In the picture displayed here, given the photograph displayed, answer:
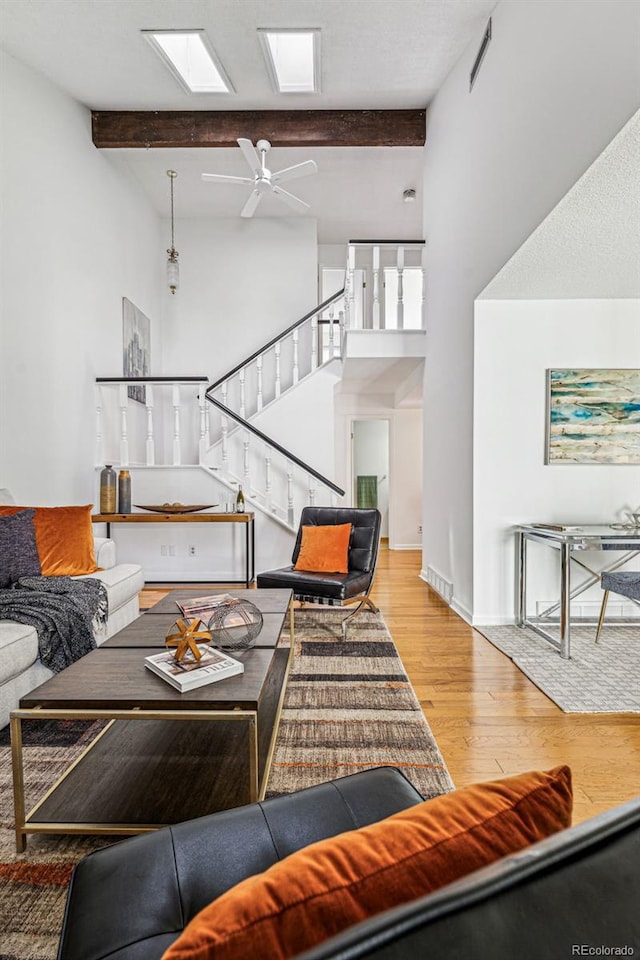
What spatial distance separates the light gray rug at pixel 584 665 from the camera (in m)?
2.57

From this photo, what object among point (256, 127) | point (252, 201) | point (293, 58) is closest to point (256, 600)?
point (252, 201)

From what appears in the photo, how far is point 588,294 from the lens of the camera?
3785 millimetres

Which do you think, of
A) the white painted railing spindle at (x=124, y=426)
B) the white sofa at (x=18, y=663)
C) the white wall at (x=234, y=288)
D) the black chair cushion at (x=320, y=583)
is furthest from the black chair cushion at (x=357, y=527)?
the white wall at (x=234, y=288)

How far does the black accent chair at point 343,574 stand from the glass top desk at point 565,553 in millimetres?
1043

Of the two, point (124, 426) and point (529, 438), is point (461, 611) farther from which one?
point (124, 426)

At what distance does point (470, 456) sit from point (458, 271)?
1468 mm

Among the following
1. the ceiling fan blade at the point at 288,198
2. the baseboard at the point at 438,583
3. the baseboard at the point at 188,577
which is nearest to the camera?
the baseboard at the point at 438,583

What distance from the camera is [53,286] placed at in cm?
424

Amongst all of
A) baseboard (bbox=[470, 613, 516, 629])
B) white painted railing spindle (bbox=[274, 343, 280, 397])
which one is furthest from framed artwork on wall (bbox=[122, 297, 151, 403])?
baseboard (bbox=[470, 613, 516, 629])

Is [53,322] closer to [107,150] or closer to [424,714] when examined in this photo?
[107,150]

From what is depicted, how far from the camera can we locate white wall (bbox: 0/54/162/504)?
147 inches

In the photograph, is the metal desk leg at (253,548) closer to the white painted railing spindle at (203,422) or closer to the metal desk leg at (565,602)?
the white painted railing spindle at (203,422)

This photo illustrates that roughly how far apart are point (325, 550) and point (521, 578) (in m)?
1.40

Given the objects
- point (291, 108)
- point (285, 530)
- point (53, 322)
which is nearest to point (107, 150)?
point (291, 108)
